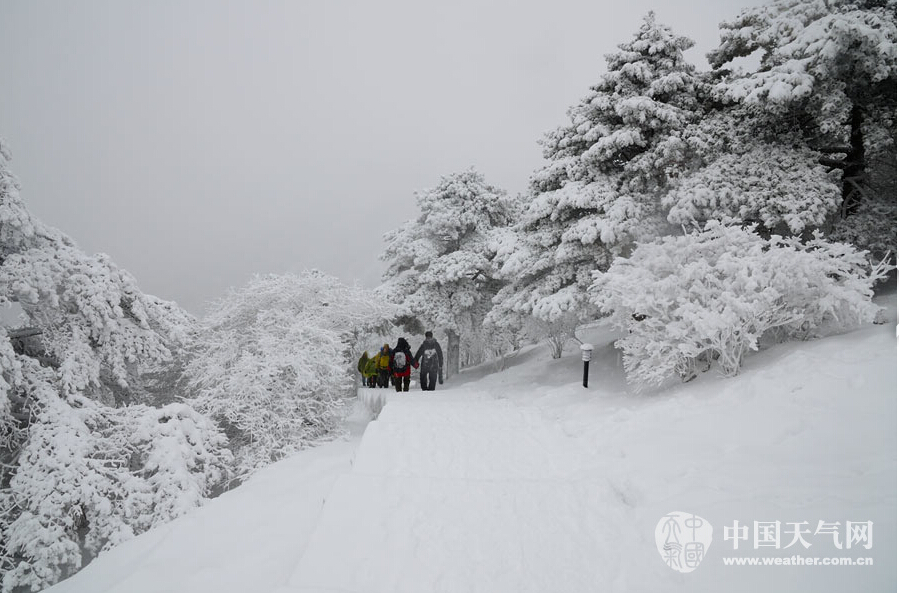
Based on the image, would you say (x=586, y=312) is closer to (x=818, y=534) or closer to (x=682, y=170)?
(x=682, y=170)

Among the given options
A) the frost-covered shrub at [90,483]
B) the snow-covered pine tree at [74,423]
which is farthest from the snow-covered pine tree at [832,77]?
the snow-covered pine tree at [74,423]

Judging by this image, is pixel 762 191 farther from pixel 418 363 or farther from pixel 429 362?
pixel 418 363

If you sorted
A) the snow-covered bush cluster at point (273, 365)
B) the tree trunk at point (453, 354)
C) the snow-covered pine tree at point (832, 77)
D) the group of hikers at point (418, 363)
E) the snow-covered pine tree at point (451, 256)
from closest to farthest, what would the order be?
the snow-covered pine tree at point (832, 77)
the snow-covered bush cluster at point (273, 365)
the group of hikers at point (418, 363)
the snow-covered pine tree at point (451, 256)
the tree trunk at point (453, 354)

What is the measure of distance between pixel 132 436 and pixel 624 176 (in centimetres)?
1215

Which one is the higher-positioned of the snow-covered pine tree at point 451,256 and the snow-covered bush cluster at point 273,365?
the snow-covered pine tree at point 451,256

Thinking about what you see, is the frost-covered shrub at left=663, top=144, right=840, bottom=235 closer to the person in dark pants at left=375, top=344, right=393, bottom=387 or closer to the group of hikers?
the group of hikers

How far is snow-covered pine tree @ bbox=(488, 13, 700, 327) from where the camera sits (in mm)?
9906

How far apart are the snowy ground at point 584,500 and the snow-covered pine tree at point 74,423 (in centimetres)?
138

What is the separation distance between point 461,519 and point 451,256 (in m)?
13.0

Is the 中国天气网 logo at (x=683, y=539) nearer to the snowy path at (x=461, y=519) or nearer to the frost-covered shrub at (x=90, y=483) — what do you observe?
the snowy path at (x=461, y=519)

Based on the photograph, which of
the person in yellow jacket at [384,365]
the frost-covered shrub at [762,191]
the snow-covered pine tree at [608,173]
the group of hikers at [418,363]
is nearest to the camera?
the frost-covered shrub at [762,191]

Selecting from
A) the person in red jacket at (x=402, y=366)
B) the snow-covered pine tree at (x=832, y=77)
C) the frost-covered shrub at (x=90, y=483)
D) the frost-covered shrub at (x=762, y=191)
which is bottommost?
the frost-covered shrub at (x=90, y=483)

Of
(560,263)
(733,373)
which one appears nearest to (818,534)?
(733,373)

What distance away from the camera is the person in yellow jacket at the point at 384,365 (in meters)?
13.6
